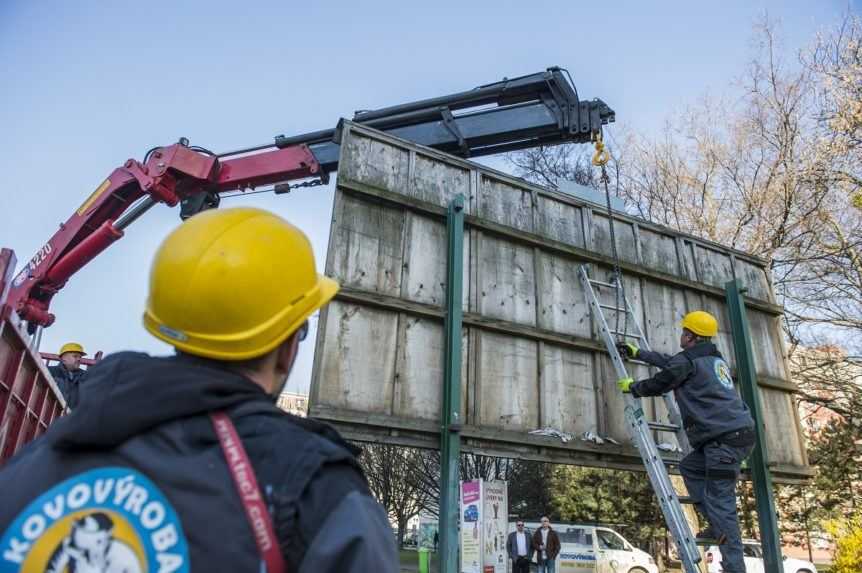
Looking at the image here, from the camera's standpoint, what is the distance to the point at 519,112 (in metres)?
7.74

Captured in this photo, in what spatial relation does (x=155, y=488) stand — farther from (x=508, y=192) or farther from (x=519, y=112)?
(x=519, y=112)

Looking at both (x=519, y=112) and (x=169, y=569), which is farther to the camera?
(x=519, y=112)

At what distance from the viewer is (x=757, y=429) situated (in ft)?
22.9

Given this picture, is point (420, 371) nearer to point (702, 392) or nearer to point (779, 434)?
point (702, 392)

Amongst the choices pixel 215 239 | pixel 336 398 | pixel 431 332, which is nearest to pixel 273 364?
pixel 215 239

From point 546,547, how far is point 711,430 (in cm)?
1243

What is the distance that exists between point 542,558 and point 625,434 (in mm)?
11549

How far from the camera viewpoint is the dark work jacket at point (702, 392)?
546cm

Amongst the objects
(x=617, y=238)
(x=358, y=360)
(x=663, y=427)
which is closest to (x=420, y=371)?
(x=358, y=360)

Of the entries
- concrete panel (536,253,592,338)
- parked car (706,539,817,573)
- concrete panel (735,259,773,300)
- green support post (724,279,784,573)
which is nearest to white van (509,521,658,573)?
parked car (706,539,817,573)

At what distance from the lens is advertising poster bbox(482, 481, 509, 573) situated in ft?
47.1

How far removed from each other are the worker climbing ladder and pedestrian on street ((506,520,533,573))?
11465 mm

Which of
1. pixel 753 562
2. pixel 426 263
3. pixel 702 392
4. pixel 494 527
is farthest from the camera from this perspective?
pixel 753 562

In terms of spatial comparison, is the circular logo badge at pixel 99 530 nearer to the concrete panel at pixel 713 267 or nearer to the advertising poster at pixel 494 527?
the concrete panel at pixel 713 267
